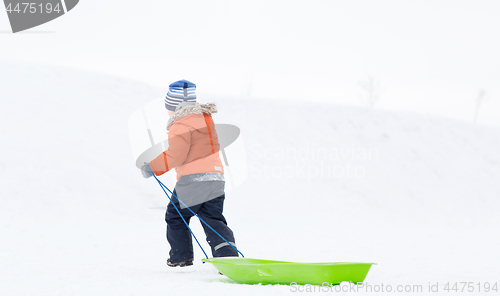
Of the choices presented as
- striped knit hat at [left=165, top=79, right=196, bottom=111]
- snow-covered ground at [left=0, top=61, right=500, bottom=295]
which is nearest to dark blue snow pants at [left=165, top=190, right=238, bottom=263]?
snow-covered ground at [left=0, top=61, right=500, bottom=295]

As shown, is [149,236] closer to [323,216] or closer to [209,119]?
[209,119]

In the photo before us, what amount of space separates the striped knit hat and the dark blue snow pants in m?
0.81

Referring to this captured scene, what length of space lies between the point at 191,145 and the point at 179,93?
0.52 meters

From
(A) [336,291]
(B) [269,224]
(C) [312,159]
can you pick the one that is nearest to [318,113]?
(C) [312,159]

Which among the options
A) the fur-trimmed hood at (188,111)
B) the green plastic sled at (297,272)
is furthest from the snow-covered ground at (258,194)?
the fur-trimmed hood at (188,111)

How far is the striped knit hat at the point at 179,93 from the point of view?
358cm

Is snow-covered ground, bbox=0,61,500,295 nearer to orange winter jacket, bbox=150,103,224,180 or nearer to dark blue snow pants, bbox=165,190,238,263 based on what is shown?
dark blue snow pants, bbox=165,190,238,263

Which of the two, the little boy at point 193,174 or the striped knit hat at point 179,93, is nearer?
the little boy at point 193,174

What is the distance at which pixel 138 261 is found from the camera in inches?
162

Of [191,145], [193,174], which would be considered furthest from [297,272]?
[191,145]

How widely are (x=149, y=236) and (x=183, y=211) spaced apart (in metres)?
2.67

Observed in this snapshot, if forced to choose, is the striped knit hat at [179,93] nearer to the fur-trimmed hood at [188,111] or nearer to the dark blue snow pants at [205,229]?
the fur-trimmed hood at [188,111]

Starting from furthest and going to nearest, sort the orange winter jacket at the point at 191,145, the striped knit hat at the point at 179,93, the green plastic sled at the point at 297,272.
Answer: the striped knit hat at the point at 179,93 → the orange winter jacket at the point at 191,145 → the green plastic sled at the point at 297,272

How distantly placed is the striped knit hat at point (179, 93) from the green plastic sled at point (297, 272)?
1.44 metres
